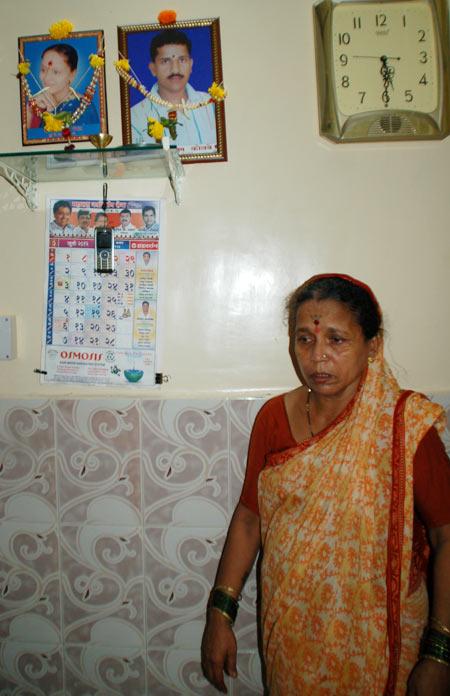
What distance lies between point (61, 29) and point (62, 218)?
539 millimetres

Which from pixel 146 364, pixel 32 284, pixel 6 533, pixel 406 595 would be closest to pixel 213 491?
pixel 146 364

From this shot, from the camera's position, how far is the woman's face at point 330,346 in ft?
3.07

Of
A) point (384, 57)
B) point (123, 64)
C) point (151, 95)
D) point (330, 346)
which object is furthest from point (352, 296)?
point (123, 64)

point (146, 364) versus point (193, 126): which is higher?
point (193, 126)

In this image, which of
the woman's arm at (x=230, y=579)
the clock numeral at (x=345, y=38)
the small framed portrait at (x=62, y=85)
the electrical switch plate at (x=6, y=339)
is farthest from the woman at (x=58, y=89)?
the woman's arm at (x=230, y=579)

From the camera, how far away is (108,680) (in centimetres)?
126

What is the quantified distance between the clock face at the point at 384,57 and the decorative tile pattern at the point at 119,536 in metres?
0.98

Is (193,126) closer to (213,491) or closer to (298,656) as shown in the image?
(213,491)

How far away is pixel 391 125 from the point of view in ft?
3.74

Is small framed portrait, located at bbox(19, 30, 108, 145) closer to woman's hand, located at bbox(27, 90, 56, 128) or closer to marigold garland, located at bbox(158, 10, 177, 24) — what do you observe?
woman's hand, located at bbox(27, 90, 56, 128)

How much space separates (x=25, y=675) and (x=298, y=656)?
0.99 meters

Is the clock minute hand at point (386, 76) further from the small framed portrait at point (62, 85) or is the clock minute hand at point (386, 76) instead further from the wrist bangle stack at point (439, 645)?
the wrist bangle stack at point (439, 645)

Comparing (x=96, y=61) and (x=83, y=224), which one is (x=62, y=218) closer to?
(x=83, y=224)

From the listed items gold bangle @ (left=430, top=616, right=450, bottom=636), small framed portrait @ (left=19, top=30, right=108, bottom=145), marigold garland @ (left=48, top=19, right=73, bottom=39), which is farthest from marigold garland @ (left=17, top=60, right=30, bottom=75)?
gold bangle @ (left=430, top=616, right=450, bottom=636)
